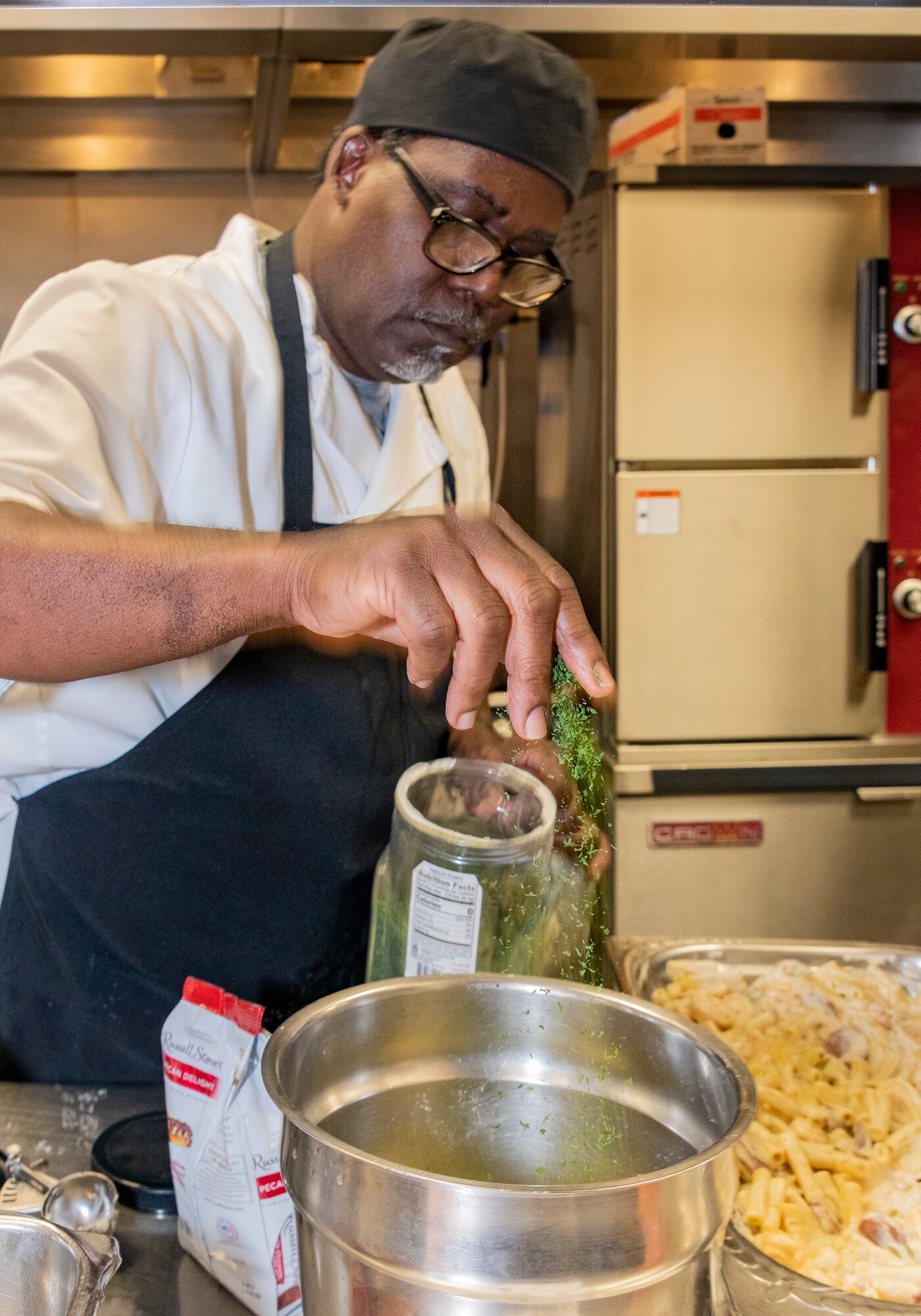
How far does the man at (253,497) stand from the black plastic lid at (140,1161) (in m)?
0.27

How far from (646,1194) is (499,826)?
39 cm

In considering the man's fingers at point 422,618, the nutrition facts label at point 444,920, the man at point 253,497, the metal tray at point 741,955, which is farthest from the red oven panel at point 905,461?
the man's fingers at point 422,618

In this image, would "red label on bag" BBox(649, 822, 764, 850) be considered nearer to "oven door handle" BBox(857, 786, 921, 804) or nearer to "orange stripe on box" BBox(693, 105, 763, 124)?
"oven door handle" BBox(857, 786, 921, 804)

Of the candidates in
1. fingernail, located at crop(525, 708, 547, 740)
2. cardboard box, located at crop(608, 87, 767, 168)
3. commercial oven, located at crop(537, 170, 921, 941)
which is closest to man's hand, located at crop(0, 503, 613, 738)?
fingernail, located at crop(525, 708, 547, 740)

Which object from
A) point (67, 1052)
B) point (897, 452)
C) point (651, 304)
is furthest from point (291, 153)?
point (67, 1052)

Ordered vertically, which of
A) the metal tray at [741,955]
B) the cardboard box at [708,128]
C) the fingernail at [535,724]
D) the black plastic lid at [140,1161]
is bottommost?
the metal tray at [741,955]

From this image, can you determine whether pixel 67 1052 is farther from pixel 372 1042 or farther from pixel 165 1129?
pixel 372 1042

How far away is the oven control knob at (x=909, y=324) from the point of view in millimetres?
2172

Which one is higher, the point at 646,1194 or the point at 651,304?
the point at 651,304

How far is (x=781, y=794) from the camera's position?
7.42ft

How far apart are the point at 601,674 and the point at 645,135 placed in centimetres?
195

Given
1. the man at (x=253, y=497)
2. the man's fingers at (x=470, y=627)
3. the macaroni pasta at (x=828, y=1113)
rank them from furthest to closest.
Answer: the man at (x=253, y=497) → the macaroni pasta at (x=828, y=1113) → the man's fingers at (x=470, y=627)

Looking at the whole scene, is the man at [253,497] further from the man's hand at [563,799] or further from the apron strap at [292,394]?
the man's hand at [563,799]

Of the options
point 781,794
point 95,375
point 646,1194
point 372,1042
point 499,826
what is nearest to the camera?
point 646,1194
